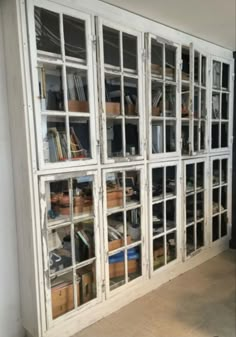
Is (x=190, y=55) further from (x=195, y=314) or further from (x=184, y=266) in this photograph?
(x=195, y=314)

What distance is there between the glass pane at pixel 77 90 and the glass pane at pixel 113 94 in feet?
0.64

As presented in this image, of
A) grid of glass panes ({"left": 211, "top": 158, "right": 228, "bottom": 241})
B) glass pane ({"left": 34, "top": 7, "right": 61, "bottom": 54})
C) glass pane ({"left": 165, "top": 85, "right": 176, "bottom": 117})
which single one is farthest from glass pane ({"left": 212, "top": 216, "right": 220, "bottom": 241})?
glass pane ({"left": 34, "top": 7, "right": 61, "bottom": 54})

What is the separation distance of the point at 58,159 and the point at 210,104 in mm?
1840

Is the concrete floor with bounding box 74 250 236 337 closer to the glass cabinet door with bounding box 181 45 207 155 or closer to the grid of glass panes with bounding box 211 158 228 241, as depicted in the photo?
the grid of glass panes with bounding box 211 158 228 241

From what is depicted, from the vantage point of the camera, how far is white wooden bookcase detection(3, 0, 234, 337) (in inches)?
68.1

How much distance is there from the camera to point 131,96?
225 cm

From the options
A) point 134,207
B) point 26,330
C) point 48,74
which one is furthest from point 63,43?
point 26,330

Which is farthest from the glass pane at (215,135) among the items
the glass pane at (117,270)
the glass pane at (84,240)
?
the glass pane at (84,240)

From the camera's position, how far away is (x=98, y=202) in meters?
2.05

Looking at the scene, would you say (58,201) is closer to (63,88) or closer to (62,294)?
(62,294)

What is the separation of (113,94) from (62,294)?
4.80 feet

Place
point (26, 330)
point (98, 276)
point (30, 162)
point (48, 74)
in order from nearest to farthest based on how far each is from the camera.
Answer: point (30, 162) < point (48, 74) < point (26, 330) < point (98, 276)

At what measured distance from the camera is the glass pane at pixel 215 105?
3043mm

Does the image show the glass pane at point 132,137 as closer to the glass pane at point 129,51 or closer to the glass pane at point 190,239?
the glass pane at point 129,51
